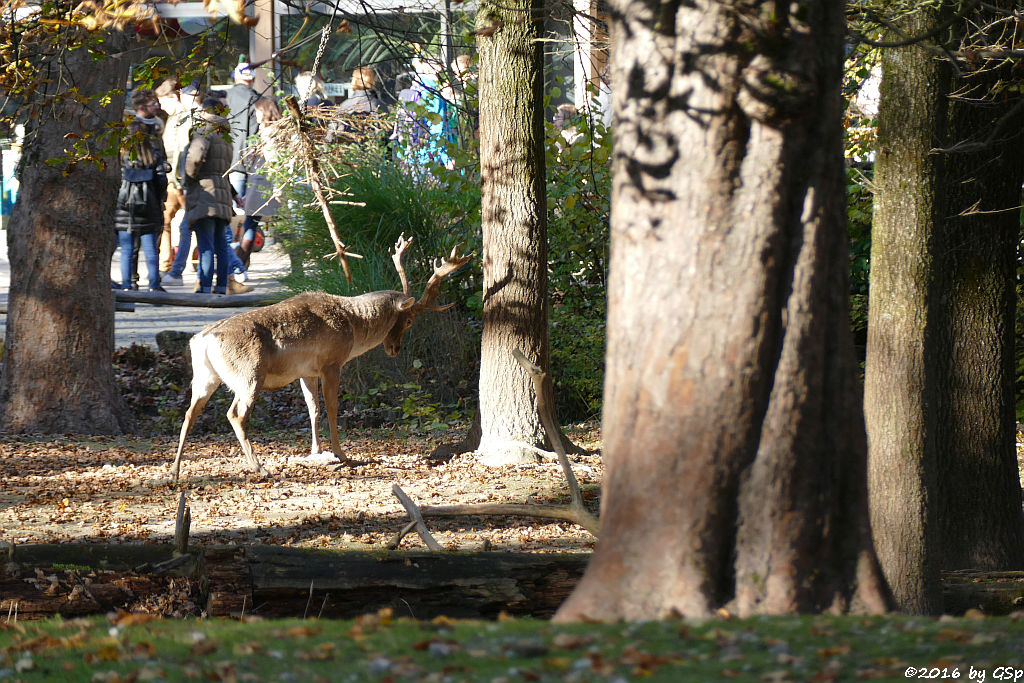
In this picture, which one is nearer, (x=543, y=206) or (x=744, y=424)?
(x=744, y=424)

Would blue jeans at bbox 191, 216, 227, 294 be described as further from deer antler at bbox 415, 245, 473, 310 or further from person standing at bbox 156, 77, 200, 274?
deer antler at bbox 415, 245, 473, 310

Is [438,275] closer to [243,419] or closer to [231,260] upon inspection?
[243,419]

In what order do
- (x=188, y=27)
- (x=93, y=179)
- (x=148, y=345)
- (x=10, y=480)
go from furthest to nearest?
(x=188, y=27) → (x=148, y=345) → (x=93, y=179) → (x=10, y=480)

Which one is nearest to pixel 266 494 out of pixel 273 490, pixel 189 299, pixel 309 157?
pixel 273 490

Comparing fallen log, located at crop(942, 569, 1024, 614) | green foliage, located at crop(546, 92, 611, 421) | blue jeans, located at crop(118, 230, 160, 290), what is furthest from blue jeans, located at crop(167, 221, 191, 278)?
fallen log, located at crop(942, 569, 1024, 614)

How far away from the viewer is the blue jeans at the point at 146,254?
572 inches

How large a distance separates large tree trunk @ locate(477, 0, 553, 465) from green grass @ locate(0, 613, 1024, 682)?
17.1ft

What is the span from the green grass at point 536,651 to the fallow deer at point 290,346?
4921 millimetres

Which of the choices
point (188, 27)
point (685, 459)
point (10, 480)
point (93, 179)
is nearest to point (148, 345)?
point (93, 179)

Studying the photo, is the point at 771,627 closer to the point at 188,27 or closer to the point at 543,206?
the point at 543,206

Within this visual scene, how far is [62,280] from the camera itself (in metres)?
10.7

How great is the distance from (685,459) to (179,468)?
585 centimetres

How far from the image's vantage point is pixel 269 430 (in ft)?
41.0

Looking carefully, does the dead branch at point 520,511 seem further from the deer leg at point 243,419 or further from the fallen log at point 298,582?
the deer leg at point 243,419
